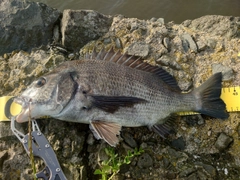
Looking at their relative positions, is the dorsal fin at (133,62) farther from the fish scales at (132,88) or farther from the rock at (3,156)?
the rock at (3,156)

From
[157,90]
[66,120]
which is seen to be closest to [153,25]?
[157,90]

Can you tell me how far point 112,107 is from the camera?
127 inches

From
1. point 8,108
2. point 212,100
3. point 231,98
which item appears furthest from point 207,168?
point 8,108

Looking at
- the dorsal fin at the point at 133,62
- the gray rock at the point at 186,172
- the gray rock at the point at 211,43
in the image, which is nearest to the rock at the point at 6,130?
the dorsal fin at the point at 133,62

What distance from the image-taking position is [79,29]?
14.1ft

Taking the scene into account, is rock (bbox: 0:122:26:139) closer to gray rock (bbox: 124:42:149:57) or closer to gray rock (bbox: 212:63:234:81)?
gray rock (bbox: 124:42:149:57)

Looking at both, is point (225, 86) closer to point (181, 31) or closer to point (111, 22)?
point (181, 31)

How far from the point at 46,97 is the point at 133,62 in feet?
3.78

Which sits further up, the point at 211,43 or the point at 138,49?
the point at 211,43

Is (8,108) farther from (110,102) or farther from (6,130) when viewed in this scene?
(110,102)

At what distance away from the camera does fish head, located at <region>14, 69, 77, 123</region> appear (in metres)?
3.15

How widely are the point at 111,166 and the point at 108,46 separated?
1852 millimetres

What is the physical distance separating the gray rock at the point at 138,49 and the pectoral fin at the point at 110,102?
985 millimetres

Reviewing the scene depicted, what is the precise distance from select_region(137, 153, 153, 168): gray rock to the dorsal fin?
933mm
